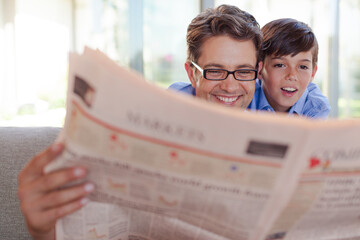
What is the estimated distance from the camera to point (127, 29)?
3.30m

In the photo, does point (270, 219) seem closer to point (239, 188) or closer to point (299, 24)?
point (239, 188)

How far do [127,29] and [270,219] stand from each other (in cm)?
303

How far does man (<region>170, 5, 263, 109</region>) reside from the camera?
3.42 ft

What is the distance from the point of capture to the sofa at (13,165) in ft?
2.89

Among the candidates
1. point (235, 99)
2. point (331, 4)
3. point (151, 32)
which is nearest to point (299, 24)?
point (235, 99)

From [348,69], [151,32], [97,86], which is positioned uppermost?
[97,86]

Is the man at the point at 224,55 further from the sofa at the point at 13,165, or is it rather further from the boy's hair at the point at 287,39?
the sofa at the point at 13,165

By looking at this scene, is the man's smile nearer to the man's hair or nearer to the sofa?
the man's hair

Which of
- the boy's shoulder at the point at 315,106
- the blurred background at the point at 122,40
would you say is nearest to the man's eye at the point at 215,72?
the boy's shoulder at the point at 315,106

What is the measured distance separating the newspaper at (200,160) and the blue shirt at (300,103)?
0.83 meters

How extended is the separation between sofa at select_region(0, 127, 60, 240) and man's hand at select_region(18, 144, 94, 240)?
0.39m

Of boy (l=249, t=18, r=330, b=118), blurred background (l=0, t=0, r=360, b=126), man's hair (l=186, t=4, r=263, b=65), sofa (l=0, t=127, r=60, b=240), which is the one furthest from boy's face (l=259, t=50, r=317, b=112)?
blurred background (l=0, t=0, r=360, b=126)

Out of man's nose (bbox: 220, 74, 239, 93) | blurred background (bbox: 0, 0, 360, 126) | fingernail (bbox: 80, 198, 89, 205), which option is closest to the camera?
fingernail (bbox: 80, 198, 89, 205)

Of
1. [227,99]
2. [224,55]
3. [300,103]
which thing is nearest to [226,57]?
[224,55]
